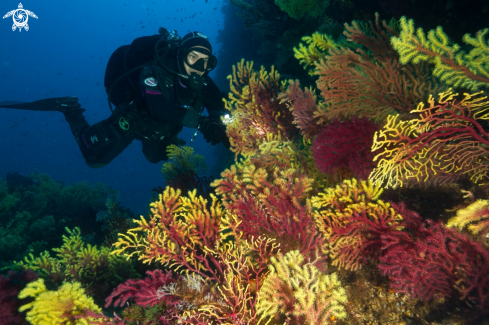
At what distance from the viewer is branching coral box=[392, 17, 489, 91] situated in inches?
64.4

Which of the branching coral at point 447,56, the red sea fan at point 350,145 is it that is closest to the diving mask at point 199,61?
the red sea fan at point 350,145

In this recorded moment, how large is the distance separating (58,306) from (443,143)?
12.8ft

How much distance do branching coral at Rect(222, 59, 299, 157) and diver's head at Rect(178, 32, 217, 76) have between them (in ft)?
4.46

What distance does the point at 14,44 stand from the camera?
114 m

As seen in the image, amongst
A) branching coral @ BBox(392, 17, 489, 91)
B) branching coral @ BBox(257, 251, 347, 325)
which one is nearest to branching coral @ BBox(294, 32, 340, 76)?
branching coral @ BBox(392, 17, 489, 91)

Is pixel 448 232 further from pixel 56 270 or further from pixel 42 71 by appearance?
pixel 42 71

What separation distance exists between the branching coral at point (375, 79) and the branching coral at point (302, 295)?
5.82 ft

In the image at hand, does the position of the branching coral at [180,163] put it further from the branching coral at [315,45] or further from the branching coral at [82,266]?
the branching coral at [315,45]

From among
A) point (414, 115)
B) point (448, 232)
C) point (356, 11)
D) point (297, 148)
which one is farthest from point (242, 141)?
point (356, 11)

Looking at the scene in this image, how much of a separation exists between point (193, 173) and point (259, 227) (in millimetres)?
2879

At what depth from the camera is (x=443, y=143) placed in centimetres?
200

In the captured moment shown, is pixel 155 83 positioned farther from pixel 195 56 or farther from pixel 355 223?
pixel 355 223

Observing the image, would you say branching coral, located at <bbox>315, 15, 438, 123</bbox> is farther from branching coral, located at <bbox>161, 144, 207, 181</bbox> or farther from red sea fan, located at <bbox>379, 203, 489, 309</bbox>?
branching coral, located at <bbox>161, 144, 207, 181</bbox>

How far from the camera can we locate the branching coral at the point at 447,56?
5.37 feet
